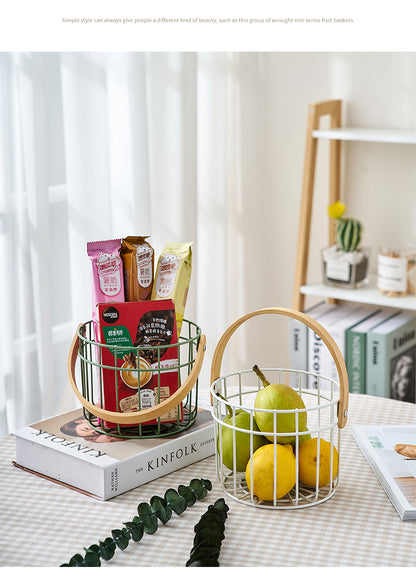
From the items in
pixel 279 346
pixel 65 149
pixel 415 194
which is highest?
pixel 65 149

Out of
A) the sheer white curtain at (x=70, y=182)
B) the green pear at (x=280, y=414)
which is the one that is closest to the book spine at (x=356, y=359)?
the sheer white curtain at (x=70, y=182)

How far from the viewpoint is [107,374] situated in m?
0.95

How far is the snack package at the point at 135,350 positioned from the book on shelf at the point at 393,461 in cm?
31

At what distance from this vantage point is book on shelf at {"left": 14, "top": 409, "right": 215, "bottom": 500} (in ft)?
2.92

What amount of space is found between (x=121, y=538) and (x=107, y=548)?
2 centimetres

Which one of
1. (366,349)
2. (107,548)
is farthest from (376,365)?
(107,548)

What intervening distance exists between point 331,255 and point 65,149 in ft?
2.89

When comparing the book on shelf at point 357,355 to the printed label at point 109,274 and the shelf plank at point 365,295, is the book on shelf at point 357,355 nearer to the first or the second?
the shelf plank at point 365,295

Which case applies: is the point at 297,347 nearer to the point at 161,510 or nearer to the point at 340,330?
the point at 340,330

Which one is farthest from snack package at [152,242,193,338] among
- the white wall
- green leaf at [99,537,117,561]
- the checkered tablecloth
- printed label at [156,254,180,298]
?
the white wall

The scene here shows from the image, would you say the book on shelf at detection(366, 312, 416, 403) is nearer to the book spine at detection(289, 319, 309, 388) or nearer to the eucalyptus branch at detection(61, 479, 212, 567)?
the book spine at detection(289, 319, 309, 388)
